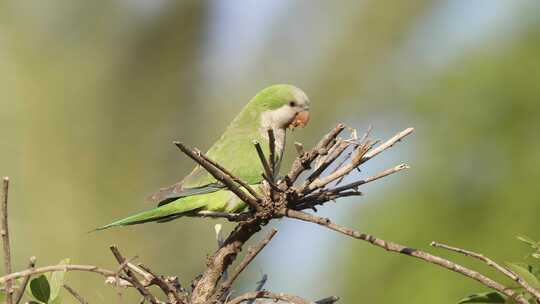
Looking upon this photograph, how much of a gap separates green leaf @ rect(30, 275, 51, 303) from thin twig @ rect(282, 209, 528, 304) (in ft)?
2.13

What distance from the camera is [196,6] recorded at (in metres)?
9.08

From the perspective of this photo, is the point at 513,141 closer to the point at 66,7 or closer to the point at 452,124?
the point at 452,124

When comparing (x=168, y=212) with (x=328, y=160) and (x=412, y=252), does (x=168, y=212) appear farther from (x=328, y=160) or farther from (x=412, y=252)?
(x=412, y=252)

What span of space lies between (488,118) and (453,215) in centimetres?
117

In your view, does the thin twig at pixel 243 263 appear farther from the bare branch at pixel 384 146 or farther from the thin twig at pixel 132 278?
the bare branch at pixel 384 146

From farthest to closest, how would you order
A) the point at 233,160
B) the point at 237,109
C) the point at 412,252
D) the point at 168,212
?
the point at 237,109 < the point at 233,160 < the point at 168,212 < the point at 412,252

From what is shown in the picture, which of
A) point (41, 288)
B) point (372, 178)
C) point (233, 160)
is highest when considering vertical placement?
point (233, 160)

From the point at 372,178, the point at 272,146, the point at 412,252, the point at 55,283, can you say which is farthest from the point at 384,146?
the point at 55,283

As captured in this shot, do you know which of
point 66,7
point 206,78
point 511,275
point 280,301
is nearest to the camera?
point 511,275

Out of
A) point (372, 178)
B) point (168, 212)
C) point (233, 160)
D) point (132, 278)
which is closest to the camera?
point (132, 278)

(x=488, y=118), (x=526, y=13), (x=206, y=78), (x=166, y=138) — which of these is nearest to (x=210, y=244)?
(x=166, y=138)

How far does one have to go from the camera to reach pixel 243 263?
2143mm

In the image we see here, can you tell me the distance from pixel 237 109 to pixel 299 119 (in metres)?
5.07

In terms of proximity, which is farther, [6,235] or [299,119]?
[299,119]
